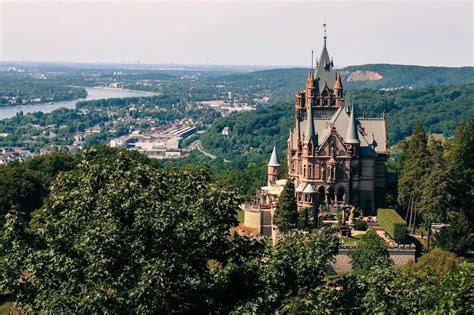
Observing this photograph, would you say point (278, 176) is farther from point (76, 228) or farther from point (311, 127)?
point (76, 228)

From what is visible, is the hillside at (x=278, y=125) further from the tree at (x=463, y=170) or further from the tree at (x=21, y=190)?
the tree at (x=463, y=170)

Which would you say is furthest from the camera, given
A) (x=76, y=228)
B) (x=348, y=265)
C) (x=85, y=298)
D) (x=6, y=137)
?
(x=6, y=137)

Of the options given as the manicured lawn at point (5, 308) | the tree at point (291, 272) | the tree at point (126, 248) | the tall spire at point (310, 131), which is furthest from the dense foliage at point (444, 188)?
the manicured lawn at point (5, 308)

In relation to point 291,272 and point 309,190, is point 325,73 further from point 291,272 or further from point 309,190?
point 291,272

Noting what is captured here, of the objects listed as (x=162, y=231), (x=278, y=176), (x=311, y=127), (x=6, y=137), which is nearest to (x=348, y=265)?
(x=311, y=127)

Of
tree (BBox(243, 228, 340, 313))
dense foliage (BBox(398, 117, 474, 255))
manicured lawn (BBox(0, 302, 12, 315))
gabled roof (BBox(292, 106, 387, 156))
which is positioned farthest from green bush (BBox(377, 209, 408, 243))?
tree (BBox(243, 228, 340, 313))

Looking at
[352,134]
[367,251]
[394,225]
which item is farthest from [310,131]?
[367,251]

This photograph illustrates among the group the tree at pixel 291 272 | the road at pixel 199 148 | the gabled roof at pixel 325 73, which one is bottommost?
the road at pixel 199 148
